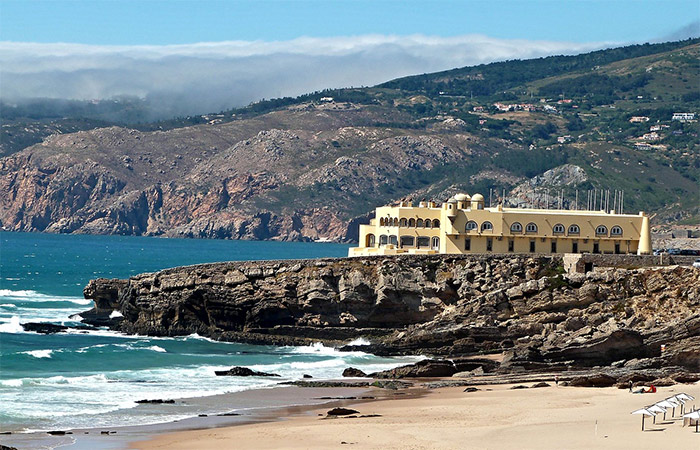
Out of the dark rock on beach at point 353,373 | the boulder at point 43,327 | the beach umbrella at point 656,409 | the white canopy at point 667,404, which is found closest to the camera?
the beach umbrella at point 656,409

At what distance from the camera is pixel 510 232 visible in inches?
3305

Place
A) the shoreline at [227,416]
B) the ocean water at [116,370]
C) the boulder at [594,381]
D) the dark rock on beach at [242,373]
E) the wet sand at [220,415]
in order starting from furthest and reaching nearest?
the dark rock on beach at [242,373] → the boulder at [594,381] → the ocean water at [116,370] → the shoreline at [227,416] → the wet sand at [220,415]

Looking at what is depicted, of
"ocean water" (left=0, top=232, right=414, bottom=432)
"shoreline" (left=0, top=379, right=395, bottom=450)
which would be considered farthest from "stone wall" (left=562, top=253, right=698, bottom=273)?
"shoreline" (left=0, top=379, right=395, bottom=450)

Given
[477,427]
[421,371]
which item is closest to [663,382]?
[421,371]

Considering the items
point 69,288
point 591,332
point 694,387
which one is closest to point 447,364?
point 591,332

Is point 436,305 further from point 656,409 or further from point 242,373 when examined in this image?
point 656,409

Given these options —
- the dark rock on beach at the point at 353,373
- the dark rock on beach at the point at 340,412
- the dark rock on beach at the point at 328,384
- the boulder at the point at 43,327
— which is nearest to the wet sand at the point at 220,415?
the dark rock on beach at the point at 328,384

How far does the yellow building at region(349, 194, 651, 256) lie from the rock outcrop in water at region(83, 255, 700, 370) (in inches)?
239

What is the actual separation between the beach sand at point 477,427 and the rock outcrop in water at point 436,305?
12793mm

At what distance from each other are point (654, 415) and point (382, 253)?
1585 inches

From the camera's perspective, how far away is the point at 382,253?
84.0 meters

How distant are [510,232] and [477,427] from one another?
37925mm

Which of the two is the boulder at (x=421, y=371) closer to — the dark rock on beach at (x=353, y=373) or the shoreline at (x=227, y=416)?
the dark rock on beach at (x=353, y=373)

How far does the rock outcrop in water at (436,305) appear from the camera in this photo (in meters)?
68.6
